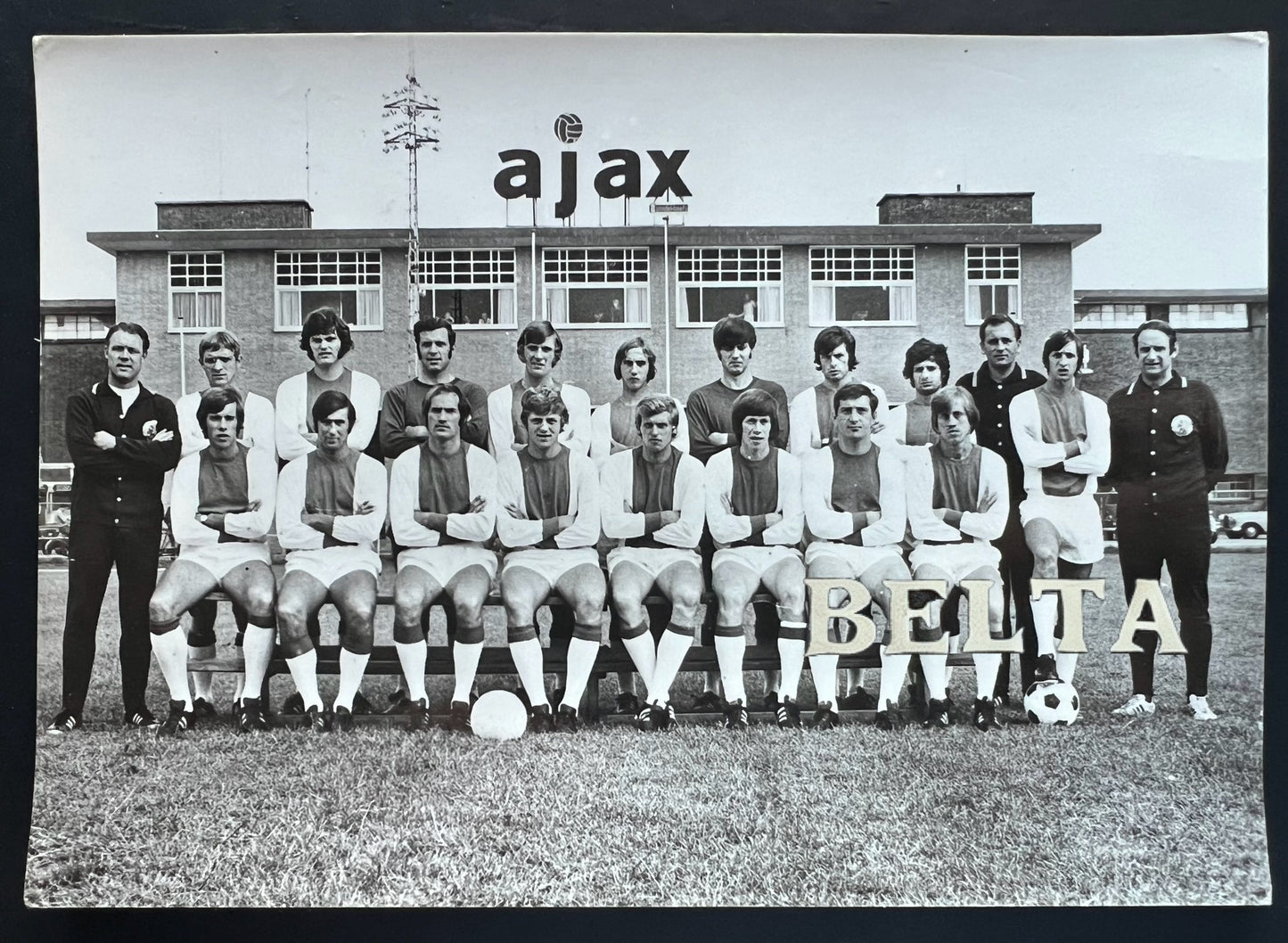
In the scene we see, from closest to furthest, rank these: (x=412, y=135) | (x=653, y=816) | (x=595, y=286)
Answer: (x=653, y=816) → (x=412, y=135) → (x=595, y=286)

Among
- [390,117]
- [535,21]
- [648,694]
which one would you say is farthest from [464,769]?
[535,21]

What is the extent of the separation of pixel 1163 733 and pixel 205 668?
4046 millimetres

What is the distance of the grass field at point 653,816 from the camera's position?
4.23 m

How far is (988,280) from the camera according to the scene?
451 centimetres

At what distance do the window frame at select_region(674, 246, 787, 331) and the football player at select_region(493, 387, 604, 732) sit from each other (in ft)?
2.37

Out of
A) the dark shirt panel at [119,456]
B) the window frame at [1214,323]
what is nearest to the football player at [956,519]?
the window frame at [1214,323]

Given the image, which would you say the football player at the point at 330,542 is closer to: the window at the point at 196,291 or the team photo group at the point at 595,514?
the team photo group at the point at 595,514

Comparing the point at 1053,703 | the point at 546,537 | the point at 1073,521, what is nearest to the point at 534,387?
the point at 546,537

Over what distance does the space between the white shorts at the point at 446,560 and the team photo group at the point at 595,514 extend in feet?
0.03

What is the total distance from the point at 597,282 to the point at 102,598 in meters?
2.49

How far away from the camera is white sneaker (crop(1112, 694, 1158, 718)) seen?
4.50 meters

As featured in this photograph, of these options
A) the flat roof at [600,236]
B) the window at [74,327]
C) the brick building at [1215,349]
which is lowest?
the brick building at [1215,349]

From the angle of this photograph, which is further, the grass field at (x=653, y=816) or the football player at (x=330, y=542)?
the football player at (x=330, y=542)

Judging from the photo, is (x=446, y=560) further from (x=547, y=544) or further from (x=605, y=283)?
(x=605, y=283)
